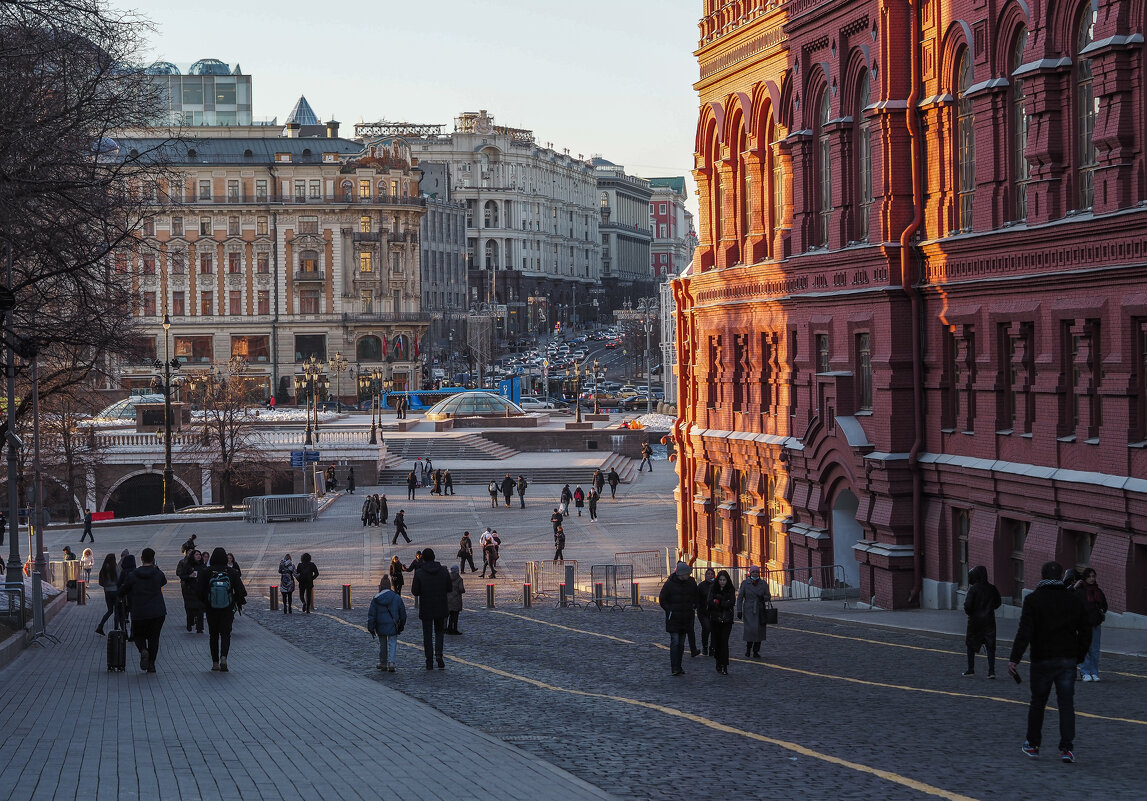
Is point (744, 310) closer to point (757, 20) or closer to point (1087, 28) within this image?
point (757, 20)

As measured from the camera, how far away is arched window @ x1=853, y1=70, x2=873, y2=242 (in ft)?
112

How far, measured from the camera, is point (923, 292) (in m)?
31.7

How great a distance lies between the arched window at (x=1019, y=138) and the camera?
92.6 ft

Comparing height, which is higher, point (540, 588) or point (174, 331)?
point (174, 331)

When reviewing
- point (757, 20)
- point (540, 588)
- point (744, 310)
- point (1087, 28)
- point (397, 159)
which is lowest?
point (540, 588)

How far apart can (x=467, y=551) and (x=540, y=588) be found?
186 inches

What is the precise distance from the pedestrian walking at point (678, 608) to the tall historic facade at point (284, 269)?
341ft

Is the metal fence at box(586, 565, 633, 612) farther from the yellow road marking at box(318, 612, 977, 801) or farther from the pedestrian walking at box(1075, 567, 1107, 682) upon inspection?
the pedestrian walking at box(1075, 567, 1107, 682)

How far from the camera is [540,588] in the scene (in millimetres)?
41562

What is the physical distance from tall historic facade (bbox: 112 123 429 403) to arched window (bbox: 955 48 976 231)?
9588 centimetres

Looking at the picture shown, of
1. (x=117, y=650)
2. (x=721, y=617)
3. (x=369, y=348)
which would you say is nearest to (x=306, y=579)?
(x=117, y=650)

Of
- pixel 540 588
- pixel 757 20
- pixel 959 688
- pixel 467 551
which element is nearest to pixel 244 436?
pixel 467 551

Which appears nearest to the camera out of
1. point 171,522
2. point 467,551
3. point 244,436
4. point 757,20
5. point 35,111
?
point 35,111

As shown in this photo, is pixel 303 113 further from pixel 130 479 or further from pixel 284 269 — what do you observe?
pixel 130 479
